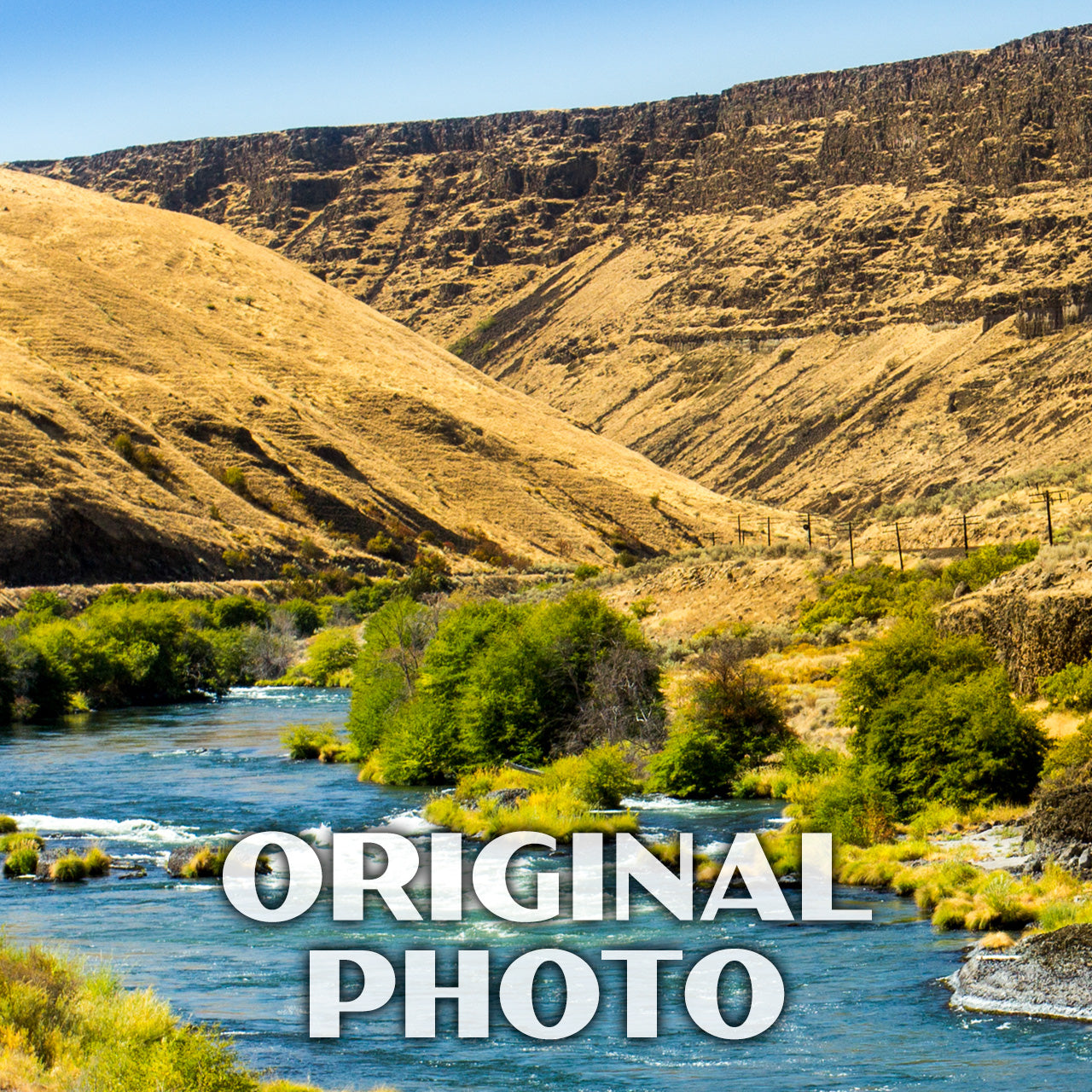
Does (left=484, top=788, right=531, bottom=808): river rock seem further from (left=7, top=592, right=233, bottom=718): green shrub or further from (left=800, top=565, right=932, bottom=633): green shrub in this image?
(left=7, top=592, right=233, bottom=718): green shrub

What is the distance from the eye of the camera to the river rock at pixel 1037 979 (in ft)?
60.0

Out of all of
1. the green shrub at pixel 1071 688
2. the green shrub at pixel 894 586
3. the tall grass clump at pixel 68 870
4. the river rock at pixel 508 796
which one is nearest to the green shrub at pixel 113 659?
the green shrub at pixel 894 586

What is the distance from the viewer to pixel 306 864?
27484mm

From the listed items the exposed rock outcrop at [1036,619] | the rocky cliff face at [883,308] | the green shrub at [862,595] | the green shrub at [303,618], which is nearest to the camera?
the exposed rock outcrop at [1036,619]

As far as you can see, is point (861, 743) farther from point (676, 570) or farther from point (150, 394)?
point (150, 394)

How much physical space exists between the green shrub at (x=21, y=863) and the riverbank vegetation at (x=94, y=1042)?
10306 mm

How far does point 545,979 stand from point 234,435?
3187 inches

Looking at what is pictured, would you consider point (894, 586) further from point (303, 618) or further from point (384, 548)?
point (384, 548)

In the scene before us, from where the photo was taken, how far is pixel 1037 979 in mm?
18719

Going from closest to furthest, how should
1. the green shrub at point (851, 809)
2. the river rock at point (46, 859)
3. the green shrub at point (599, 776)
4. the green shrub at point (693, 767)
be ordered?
the river rock at point (46, 859)
the green shrub at point (851, 809)
the green shrub at point (599, 776)
the green shrub at point (693, 767)

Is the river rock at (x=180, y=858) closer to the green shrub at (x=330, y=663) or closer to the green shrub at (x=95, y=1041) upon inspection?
the green shrub at (x=95, y=1041)

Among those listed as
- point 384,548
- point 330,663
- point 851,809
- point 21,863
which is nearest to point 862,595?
point 851,809

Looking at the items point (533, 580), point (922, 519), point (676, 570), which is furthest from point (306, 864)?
point (533, 580)

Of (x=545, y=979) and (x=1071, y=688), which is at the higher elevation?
(x=1071, y=688)
